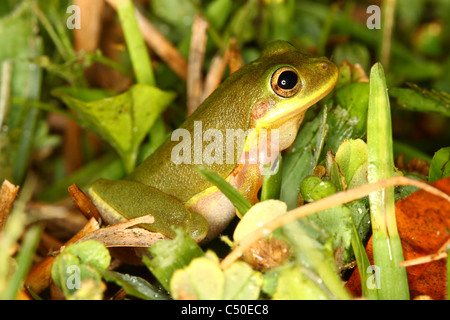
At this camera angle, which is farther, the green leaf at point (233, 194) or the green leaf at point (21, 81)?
the green leaf at point (21, 81)

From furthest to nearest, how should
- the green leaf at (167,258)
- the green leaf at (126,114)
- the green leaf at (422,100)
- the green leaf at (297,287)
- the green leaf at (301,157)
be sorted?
1. the green leaf at (126,114)
2. the green leaf at (422,100)
3. the green leaf at (301,157)
4. the green leaf at (167,258)
5. the green leaf at (297,287)

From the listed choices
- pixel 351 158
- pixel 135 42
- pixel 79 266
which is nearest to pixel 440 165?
pixel 351 158

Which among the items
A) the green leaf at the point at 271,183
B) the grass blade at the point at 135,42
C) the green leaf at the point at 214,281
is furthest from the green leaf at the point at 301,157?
the grass blade at the point at 135,42

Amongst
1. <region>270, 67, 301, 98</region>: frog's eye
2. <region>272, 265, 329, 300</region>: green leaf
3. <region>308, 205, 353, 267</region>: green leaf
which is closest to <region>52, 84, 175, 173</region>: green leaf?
<region>270, 67, 301, 98</region>: frog's eye

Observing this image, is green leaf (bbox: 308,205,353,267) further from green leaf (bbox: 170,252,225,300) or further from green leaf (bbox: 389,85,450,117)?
green leaf (bbox: 389,85,450,117)

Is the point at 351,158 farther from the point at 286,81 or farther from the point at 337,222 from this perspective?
the point at 286,81

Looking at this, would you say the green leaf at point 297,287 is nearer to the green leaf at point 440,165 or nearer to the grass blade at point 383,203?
the grass blade at point 383,203

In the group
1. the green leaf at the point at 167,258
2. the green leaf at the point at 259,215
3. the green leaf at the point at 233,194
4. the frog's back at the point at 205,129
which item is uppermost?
the frog's back at the point at 205,129

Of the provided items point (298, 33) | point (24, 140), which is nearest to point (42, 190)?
point (24, 140)
